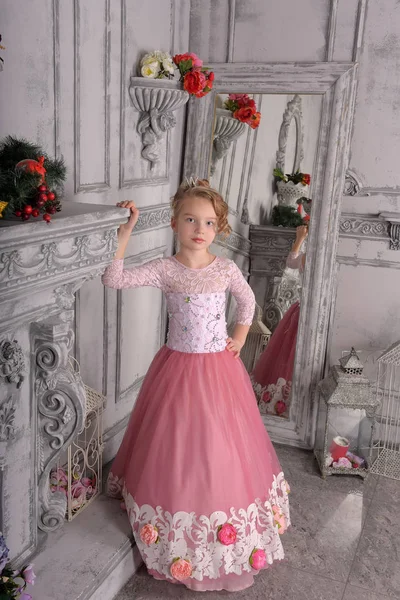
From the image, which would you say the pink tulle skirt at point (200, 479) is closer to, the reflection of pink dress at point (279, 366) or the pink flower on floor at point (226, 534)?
the pink flower on floor at point (226, 534)

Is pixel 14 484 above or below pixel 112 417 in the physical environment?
above

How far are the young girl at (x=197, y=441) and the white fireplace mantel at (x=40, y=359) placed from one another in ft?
1.28

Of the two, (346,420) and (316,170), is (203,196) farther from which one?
(346,420)

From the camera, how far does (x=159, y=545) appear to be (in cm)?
246

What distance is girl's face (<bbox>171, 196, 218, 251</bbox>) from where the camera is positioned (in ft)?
8.34

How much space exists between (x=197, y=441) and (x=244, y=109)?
1.87m

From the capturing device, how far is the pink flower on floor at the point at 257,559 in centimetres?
246

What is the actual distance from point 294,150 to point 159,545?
6.88 feet

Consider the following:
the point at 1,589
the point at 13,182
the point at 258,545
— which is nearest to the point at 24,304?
the point at 13,182

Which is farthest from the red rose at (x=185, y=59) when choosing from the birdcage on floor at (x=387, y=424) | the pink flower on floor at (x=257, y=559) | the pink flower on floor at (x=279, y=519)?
the pink flower on floor at (x=257, y=559)

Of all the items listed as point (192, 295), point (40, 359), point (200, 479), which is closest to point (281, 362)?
point (192, 295)

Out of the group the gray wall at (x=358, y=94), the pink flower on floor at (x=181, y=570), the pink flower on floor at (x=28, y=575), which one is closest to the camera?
the pink flower on floor at (x=28, y=575)

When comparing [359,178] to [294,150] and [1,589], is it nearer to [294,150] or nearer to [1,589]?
[294,150]

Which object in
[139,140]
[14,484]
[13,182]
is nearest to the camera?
[13,182]
